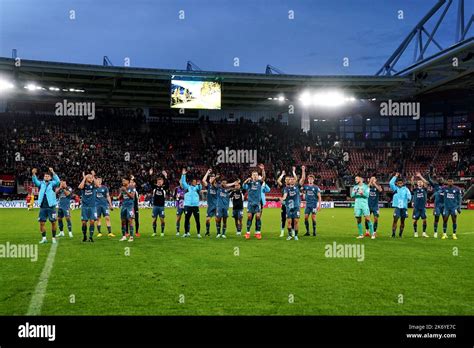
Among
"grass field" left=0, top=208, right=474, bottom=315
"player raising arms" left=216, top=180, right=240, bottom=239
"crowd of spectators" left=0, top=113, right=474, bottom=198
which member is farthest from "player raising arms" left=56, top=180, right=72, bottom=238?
"crowd of spectators" left=0, top=113, right=474, bottom=198

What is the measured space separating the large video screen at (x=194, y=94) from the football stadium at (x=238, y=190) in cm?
10

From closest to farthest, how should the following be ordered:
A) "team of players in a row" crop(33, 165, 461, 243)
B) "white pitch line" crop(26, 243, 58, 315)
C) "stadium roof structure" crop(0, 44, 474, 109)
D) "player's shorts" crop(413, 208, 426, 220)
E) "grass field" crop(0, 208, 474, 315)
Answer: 1. "white pitch line" crop(26, 243, 58, 315)
2. "grass field" crop(0, 208, 474, 315)
3. "team of players in a row" crop(33, 165, 461, 243)
4. "player's shorts" crop(413, 208, 426, 220)
5. "stadium roof structure" crop(0, 44, 474, 109)

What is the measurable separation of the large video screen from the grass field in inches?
1197

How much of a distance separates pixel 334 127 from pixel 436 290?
191 ft

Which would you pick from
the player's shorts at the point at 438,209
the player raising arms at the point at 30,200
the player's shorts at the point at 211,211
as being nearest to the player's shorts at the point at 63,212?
the player's shorts at the point at 211,211

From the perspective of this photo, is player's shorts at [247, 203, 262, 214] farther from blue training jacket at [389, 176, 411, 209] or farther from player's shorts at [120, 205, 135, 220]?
blue training jacket at [389, 176, 411, 209]

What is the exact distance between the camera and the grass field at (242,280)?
7.67 m

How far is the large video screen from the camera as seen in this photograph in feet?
148

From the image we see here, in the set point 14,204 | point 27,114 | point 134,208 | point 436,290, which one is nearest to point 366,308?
point 436,290

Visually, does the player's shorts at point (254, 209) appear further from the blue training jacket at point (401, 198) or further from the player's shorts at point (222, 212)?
the blue training jacket at point (401, 198)

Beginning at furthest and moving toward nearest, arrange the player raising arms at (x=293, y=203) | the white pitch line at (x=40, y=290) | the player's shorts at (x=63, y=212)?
the player's shorts at (x=63, y=212) < the player raising arms at (x=293, y=203) < the white pitch line at (x=40, y=290)

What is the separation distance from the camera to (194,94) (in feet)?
150

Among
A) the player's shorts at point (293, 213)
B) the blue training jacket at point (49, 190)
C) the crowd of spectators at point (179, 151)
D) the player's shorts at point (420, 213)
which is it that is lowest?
the player's shorts at point (420, 213)

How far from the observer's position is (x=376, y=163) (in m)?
59.2
